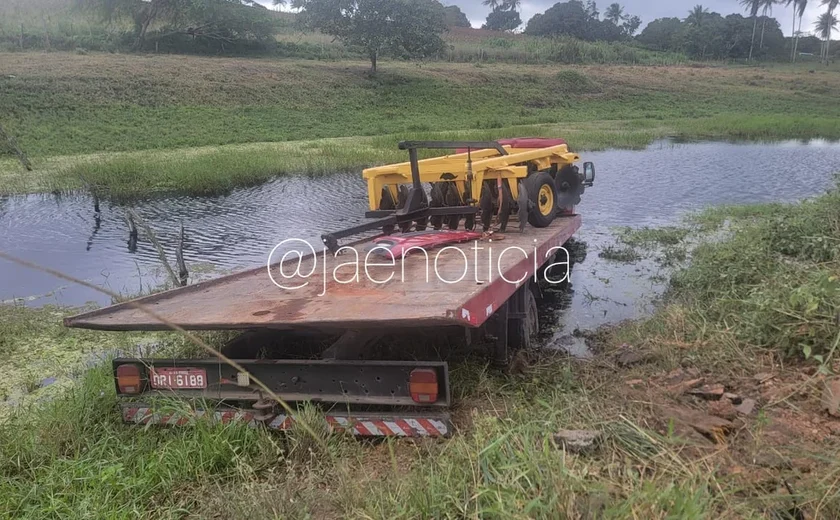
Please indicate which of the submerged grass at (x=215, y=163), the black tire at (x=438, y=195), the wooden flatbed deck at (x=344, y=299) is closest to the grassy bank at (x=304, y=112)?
the submerged grass at (x=215, y=163)

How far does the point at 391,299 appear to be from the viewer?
12.7 feet

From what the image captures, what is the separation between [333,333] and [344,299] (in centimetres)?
31

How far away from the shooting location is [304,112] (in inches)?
1065

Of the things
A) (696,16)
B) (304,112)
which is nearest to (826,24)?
(696,16)

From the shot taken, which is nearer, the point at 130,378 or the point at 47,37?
the point at 130,378

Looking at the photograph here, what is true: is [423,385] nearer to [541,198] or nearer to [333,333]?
[333,333]

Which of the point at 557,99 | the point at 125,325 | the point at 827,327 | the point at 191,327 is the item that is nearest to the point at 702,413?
the point at 827,327

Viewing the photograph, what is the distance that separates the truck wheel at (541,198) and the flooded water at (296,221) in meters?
0.91

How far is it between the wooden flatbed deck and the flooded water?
1.94 meters

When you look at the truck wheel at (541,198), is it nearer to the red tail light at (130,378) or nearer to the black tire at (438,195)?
the black tire at (438,195)

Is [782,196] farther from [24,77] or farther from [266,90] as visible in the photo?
[24,77]

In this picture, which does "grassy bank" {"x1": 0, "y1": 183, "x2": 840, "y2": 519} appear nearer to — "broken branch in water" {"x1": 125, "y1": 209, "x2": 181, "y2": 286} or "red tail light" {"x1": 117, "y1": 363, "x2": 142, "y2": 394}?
"red tail light" {"x1": 117, "y1": 363, "x2": 142, "y2": 394}

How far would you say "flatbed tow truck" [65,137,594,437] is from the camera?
11.5 ft

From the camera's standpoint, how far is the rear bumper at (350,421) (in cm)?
353
